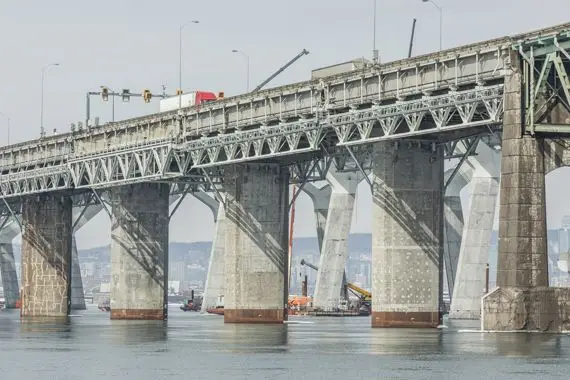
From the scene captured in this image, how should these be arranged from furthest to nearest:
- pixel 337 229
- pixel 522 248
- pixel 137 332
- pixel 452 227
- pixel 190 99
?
pixel 337 229, pixel 452 227, pixel 190 99, pixel 137 332, pixel 522 248

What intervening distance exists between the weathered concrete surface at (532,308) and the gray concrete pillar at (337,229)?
290ft

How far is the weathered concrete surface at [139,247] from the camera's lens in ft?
487

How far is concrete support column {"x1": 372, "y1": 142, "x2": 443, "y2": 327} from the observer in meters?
111

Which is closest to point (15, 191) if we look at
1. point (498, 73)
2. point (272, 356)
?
point (498, 73)

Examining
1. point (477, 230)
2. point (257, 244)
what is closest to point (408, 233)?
point (257, 244)

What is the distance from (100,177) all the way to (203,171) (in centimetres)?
1977

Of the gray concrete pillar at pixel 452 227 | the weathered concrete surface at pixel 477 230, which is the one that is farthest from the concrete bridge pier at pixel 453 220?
the weathered concrete surface at pixel 477 230

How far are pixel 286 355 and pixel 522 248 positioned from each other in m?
18.9

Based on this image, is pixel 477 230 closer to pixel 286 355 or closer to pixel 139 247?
pixel 139 247

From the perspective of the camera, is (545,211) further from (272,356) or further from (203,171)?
(203,171)

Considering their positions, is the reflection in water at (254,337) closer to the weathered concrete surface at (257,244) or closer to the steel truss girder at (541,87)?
the weathered concrete surface at (257,244)

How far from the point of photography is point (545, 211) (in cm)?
9200

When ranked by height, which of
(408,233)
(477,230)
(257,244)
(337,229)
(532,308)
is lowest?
(532,308)

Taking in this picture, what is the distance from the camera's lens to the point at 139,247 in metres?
148
